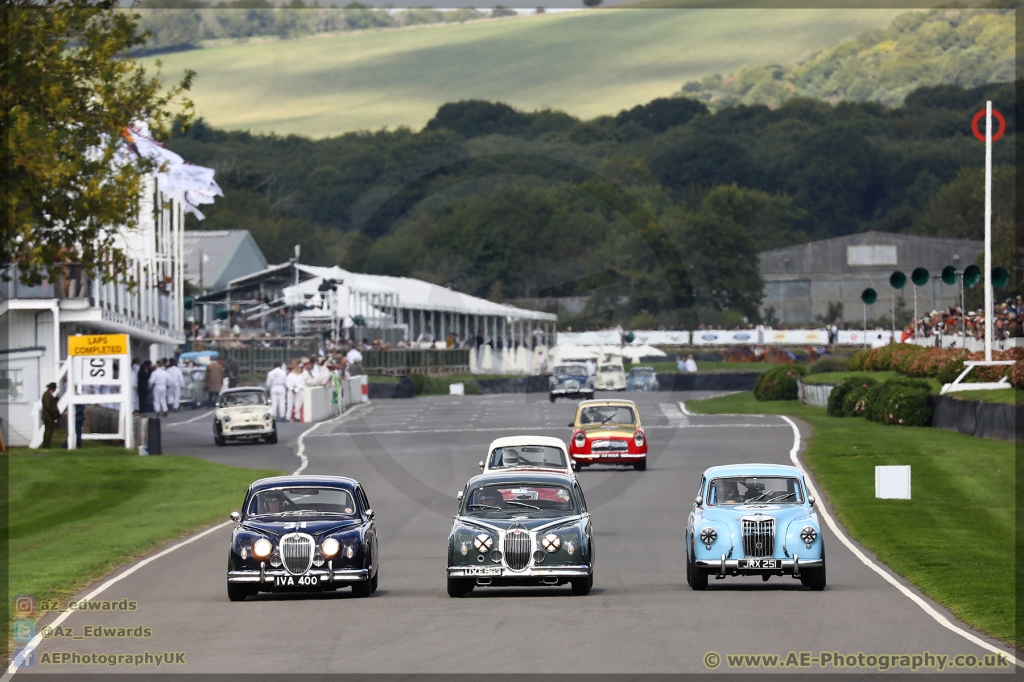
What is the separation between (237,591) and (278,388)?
106 feet

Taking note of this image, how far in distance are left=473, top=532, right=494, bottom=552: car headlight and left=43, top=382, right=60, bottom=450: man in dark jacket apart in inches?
962

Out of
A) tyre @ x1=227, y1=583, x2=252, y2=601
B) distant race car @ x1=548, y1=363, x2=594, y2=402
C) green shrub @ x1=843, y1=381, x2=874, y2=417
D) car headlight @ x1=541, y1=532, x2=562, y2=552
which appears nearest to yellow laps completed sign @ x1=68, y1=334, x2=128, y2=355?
tyre @ x1=227, y1=583, x2=252, y2=601

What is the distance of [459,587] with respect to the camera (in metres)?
16.1

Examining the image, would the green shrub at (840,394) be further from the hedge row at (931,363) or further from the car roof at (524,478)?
the car roof at (524,478)

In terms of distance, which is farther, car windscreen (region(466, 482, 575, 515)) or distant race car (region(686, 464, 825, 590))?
car windscreen (region(466, 482, 575, 515))

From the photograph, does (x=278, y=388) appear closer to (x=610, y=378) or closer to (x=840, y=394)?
(x=610, y=378)

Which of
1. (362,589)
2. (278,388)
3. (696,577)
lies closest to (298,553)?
(362,589)

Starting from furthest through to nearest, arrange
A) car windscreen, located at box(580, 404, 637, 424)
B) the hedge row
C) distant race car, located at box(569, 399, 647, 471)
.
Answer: the hedge row → car windscreen, located at box(580, 404, 637, 424) → distant race car, located at box(569, 399, 647, 471)

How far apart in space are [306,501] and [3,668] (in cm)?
480

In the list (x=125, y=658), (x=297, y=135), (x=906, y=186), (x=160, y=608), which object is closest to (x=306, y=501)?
(x=160, y=608)

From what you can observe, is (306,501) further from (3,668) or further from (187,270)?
(187,270)

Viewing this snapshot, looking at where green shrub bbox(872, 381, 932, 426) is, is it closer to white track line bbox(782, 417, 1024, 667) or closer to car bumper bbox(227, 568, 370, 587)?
white track line bbox(782, 417, 1024, 667)

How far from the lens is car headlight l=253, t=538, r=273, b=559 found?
15594 millimetres

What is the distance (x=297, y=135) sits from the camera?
15312 cm
